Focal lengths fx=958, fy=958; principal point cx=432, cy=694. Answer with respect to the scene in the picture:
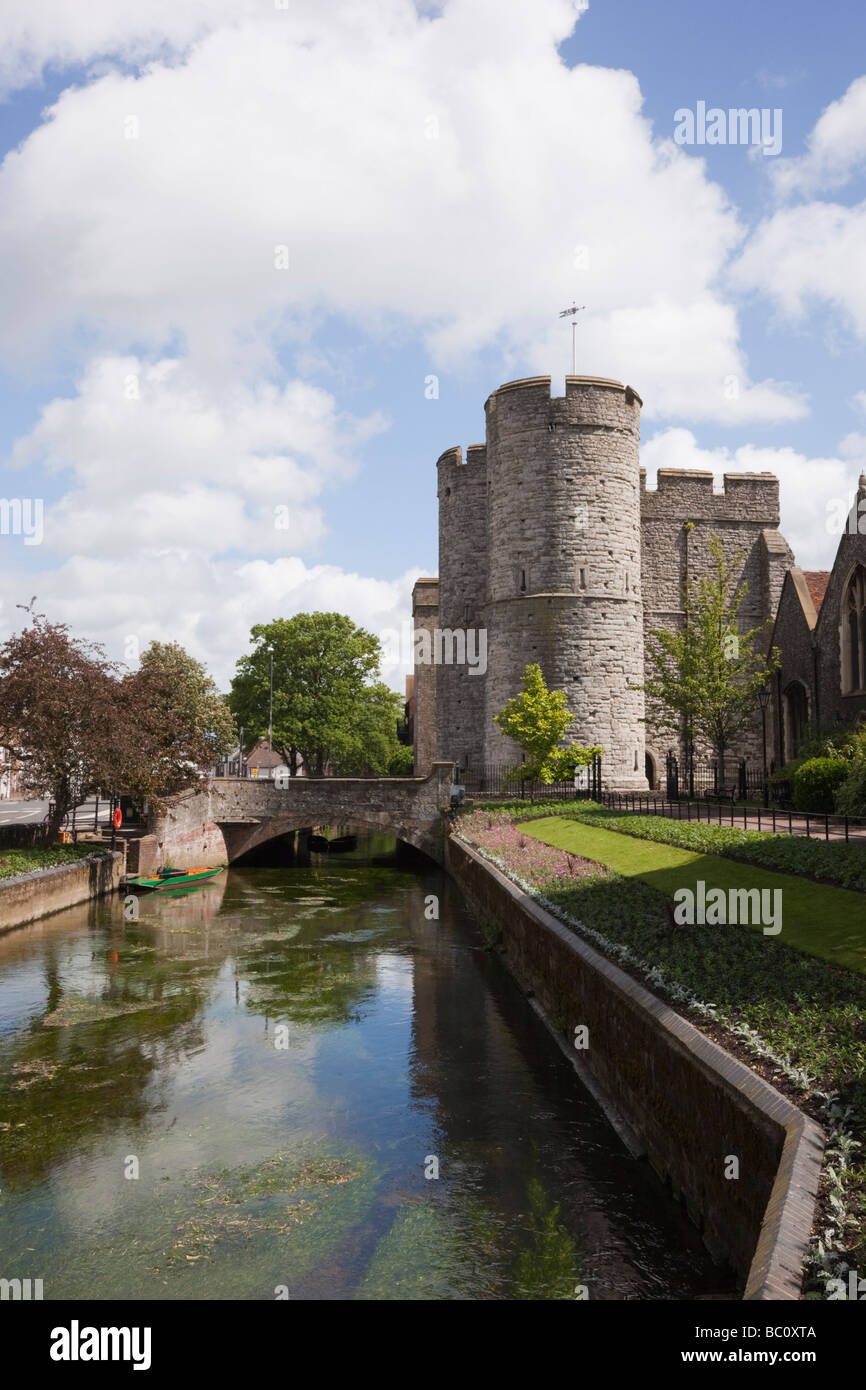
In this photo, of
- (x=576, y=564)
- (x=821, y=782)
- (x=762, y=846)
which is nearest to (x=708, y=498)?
(x=576, y=564)

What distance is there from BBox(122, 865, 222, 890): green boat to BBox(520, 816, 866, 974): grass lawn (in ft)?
42.5

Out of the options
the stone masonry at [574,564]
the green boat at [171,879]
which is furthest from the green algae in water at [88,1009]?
the stone masonry at [574,564]

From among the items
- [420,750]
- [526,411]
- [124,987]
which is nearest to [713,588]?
[526,411]

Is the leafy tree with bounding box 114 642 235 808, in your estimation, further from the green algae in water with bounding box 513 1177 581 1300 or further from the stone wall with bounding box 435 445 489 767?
the green algae in water with bounding box 513 1177 581 1300

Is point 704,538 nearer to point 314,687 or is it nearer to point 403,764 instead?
point 314,687

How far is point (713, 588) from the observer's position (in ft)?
129

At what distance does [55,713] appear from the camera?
2716 centimetres

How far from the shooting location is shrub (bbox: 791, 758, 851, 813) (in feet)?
74.9

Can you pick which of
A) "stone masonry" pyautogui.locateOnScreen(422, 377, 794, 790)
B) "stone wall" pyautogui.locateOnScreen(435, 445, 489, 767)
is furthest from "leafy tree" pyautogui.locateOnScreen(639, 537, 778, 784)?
"stone wall" pyautogui.locateOnScreen(435, 445, 489, 767)

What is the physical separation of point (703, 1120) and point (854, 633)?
25.0 metres

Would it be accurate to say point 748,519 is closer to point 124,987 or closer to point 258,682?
point 258,682

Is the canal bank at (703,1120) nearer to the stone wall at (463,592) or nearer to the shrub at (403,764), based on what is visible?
the stone wall at (463,592)

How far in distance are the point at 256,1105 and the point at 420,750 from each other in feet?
152
